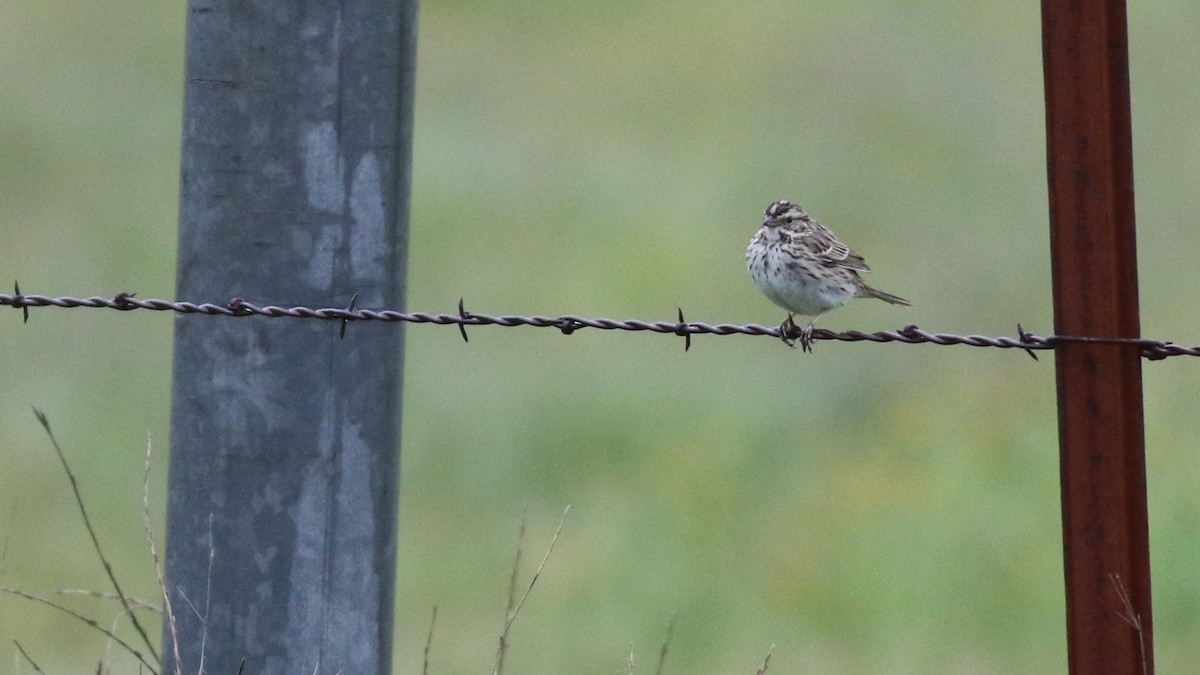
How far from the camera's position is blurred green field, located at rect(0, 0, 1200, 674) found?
11828mm

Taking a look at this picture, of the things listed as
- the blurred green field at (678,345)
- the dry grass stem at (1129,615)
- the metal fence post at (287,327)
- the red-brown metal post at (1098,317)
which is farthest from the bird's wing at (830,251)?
the dry grass stem at (1129,615)

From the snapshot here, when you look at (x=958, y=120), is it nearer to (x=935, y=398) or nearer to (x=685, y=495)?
(x=935, y=398)

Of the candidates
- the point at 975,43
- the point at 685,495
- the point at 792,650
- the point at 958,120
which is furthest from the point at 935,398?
the point at 975,43

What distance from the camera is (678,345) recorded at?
16203 millimetres

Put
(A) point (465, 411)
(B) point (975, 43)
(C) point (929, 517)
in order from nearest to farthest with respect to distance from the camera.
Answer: (C) point (929, 517) < (A) point (465, 411) < (B) point (975, 43)

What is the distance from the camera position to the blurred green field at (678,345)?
11.8 metres

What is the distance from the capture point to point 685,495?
13.3m

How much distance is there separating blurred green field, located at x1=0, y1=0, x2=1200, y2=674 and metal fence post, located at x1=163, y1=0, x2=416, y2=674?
5454mm

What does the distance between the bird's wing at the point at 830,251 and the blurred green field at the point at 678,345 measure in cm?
293

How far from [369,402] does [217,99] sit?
885 mm

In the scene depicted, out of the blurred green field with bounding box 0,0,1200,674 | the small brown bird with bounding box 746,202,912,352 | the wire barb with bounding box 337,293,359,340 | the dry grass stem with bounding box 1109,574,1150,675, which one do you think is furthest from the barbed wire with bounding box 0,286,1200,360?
the blurred green field with bounding box 0,0,1200,674

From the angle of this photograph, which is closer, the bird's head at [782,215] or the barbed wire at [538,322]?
the barbed wire at [538,322]

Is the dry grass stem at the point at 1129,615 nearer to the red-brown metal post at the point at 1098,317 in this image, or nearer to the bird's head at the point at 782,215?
the red-brown metal post at the point at 1098,317

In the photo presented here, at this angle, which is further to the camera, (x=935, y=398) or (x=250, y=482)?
(x=935, y=398)
